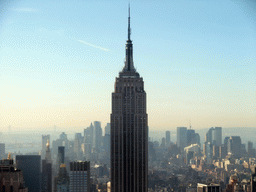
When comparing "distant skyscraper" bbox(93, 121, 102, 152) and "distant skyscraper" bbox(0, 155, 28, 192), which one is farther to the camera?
"distant skyscraper" bbox(93, 121, 102, 152)

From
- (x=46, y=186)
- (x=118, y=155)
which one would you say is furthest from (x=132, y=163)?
(x=46, y=186)

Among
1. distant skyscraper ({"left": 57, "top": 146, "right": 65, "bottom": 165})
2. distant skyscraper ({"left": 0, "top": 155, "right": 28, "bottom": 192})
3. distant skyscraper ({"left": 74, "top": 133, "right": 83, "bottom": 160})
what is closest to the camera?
distant skyscraper ({"left": 0, "top": 155, "right": 28, "bottom": 192})

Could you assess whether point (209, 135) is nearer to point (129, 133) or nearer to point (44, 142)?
point (129, 133)

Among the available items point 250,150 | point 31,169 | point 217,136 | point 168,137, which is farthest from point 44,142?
point 250,150

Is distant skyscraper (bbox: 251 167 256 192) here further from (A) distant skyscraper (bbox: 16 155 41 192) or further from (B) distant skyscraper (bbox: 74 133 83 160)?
(A) distant skyscraper (bbox: 16 155 41 192)

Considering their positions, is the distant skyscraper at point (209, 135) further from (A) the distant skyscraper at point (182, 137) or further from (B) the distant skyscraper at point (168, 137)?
(B) the distant skyscraper at point (168, 137)

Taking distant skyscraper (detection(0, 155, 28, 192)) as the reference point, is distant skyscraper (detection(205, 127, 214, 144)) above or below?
above

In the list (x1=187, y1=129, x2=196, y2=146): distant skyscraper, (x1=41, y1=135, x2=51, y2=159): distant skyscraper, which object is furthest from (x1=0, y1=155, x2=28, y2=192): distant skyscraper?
(x1=187, y1=129, x2=196, y2=146): distant skyscraper
